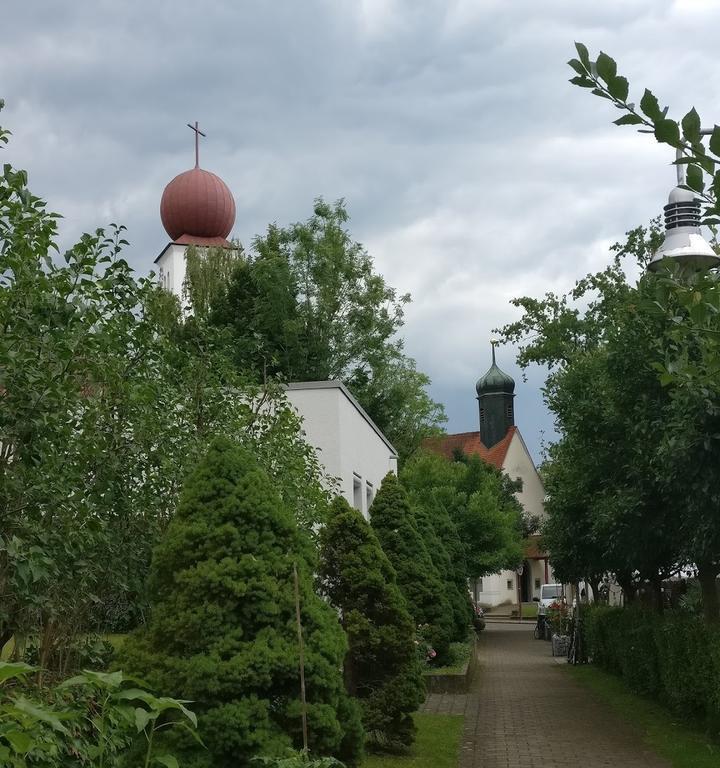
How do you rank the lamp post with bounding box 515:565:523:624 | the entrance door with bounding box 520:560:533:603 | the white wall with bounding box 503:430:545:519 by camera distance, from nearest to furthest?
1. the lamp post with bounding box 515:565:523:624
2. the entrance door with bounding box 520:560:533:603
3. the white wall with bounding box 503:430:545:519

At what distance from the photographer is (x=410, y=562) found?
1900cm

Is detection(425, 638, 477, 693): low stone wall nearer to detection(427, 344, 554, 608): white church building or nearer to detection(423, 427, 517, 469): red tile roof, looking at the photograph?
detection(427, 344, 554, 608): white church building

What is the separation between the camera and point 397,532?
1820 cm

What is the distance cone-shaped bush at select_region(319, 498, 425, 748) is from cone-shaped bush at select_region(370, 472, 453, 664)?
18.0 ft

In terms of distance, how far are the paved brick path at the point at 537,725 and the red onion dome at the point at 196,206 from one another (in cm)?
3195

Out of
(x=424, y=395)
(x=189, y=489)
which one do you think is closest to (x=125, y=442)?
(x=189, y=489)

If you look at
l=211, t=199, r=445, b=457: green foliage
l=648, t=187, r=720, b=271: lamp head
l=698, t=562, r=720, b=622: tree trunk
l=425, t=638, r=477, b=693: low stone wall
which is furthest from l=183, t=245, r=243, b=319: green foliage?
l=648, t=187, r=720, b=271: lamp head

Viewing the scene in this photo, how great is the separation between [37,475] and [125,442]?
166 cm

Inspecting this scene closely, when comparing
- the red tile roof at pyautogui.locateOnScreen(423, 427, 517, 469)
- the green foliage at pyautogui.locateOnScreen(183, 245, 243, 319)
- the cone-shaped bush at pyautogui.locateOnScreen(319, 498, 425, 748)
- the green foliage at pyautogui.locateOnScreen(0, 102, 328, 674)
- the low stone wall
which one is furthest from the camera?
the red tile roof at pyautogui.locateOnScreen(423, 427, 517, 469)

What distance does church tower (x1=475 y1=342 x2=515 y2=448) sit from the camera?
76.4 meters

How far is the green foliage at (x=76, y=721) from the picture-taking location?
259cm

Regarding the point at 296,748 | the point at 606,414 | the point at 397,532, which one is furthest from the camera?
the point at 397,532

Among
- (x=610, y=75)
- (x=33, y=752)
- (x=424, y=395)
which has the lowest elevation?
(x=33, y=752)

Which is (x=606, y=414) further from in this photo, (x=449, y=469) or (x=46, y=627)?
(x=449, y=469)
